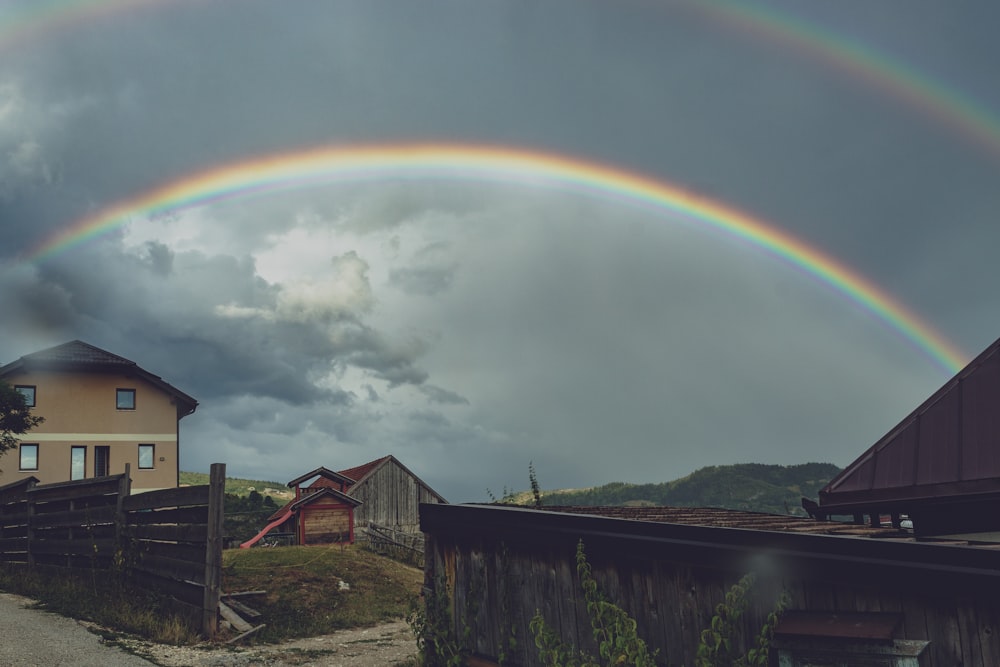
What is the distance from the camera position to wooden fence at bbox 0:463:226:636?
39.1 ft

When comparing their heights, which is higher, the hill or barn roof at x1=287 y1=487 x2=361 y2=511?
barn roof at x1=287 y1=487 x2=361 y2=511

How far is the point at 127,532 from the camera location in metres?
13.9

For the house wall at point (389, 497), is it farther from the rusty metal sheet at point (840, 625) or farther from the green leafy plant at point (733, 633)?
the rusty metal sheet at point (840, 625)

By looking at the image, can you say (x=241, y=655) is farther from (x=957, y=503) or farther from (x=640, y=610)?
(x=957, y=503)

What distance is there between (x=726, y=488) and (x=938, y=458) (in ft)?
400

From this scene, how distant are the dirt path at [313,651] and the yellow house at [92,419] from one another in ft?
104

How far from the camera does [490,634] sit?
26.4 ft

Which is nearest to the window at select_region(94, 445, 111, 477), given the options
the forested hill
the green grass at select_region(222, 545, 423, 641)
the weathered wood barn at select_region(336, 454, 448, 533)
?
the weathered wood barn at select_region(336, 454, 448, 533)

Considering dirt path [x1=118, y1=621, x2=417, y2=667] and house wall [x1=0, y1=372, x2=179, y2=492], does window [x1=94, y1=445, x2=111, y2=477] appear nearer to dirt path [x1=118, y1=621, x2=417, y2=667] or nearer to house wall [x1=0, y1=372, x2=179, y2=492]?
house wall [x1=0, y1=372, x2=179, y2=492]

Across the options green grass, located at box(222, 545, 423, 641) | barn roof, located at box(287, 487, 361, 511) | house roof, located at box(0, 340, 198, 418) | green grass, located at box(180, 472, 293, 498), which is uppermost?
house roof, located at box(0, 340, 198, 418)

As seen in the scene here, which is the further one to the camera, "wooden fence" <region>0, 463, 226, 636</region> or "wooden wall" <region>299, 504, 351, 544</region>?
"wooden wall" <region>299, 504, 351, 544</region>

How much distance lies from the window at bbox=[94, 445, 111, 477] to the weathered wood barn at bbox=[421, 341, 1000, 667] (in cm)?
3970

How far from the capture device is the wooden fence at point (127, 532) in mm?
11914

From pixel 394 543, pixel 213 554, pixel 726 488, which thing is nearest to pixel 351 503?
pixel 394 543
